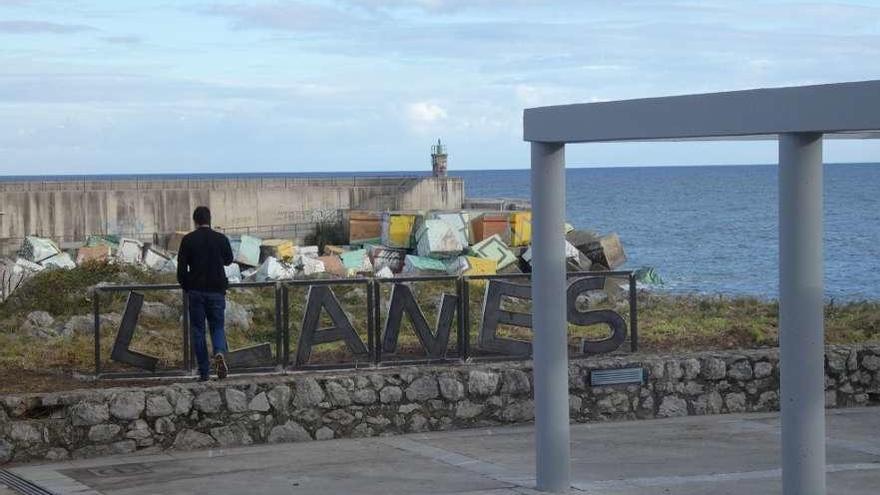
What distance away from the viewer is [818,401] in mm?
6566

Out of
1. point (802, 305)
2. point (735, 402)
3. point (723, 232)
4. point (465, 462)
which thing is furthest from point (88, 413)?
point (723, 232)

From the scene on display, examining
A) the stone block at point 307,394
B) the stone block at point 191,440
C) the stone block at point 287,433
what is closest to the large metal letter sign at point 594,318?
the stone block at point 307,394

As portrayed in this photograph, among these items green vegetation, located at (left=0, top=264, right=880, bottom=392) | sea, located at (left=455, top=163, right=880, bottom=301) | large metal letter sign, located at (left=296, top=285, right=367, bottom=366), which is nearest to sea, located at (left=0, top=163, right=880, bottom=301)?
sea, located at (left=455, top=163, right=880, bottom=301)

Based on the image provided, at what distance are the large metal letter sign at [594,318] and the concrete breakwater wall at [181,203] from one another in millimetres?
35691

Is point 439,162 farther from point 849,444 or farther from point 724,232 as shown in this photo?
point 849,444

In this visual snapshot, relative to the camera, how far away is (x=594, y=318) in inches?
486

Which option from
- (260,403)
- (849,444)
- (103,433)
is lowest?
(849,444)

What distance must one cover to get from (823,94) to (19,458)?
699 cm

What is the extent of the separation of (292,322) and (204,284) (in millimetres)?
3599

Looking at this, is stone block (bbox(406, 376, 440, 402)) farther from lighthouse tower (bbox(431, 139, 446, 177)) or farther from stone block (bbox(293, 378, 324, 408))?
lighthouse tower (bbox(431, 139, 446, 177))

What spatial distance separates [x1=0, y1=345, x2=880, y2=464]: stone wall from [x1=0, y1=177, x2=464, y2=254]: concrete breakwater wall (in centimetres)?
3589

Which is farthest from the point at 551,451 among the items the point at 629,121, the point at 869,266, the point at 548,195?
the point at 869,266

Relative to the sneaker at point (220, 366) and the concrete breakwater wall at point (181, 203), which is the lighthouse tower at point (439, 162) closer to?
the concrete breakwater wall at point (181, 203)

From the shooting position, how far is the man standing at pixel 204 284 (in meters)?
11.2
